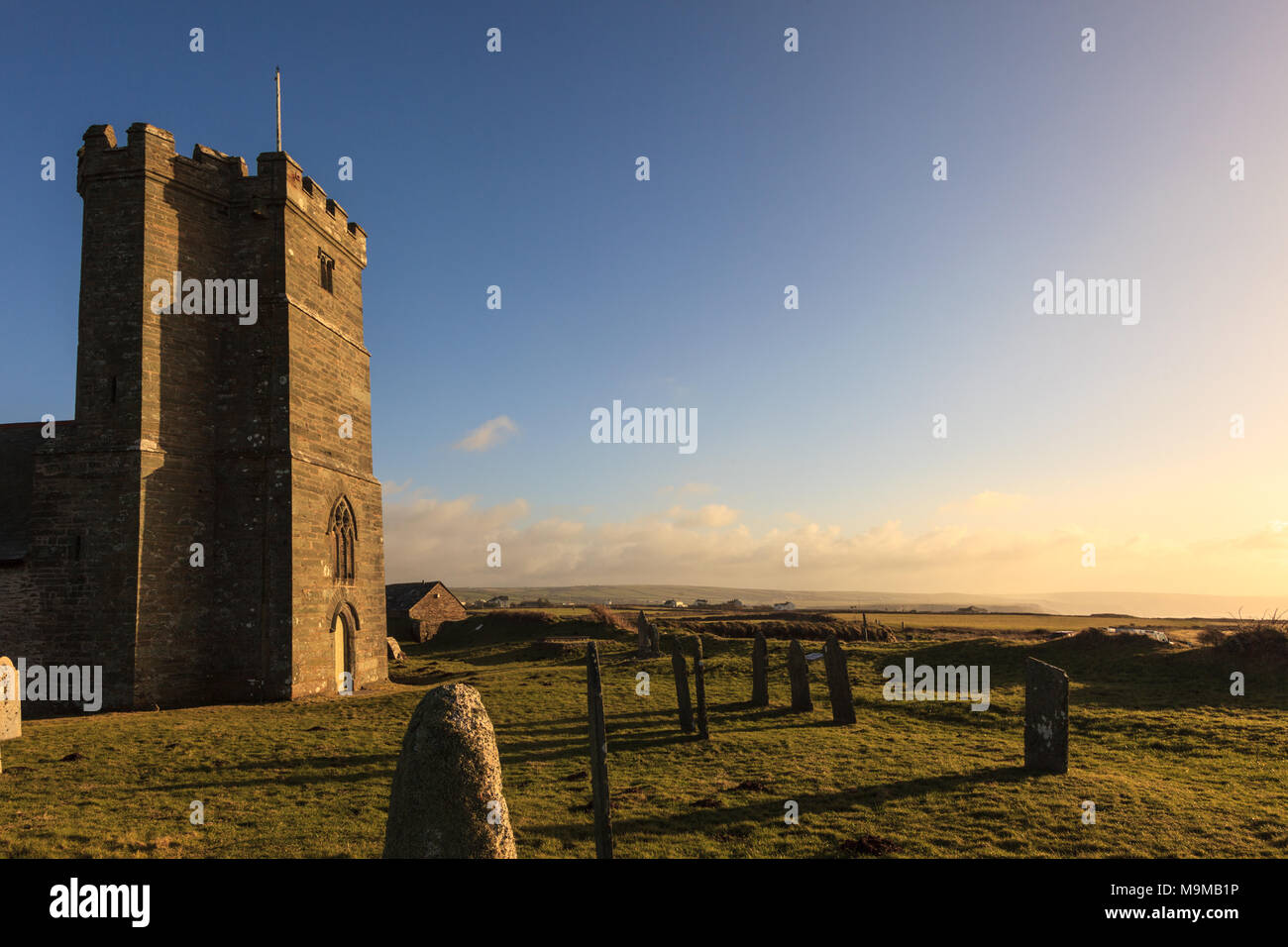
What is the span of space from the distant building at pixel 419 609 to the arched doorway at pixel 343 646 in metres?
18.6

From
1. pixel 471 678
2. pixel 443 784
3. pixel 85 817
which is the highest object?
pixel 443 784

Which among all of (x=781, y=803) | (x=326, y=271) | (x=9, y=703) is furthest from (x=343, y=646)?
(x=781, y=803)

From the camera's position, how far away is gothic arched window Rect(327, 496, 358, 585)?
22766mm

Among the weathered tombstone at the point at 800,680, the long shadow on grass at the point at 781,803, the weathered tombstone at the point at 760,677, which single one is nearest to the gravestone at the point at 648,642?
the weathered tombstone at the point at 760,677

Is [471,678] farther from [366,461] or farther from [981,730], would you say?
[981,730]

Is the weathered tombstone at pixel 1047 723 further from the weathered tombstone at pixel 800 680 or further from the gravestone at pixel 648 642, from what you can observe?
the gravestone at pixel 648 642

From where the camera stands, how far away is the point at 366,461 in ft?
86.4

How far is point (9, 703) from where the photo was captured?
14844 millimetres

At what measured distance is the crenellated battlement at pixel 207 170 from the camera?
20.3m

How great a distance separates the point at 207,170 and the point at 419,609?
2815 cm

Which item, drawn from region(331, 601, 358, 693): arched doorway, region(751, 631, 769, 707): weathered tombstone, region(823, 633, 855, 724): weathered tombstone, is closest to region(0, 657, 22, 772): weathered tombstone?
region(331, 601, 358, 693): arched doorway

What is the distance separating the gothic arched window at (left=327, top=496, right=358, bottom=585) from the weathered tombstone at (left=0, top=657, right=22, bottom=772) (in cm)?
826
